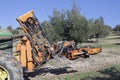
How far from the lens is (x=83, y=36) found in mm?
33188

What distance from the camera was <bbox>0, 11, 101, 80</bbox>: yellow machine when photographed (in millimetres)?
11070

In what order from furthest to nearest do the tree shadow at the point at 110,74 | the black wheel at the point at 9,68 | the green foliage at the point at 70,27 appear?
1. the green foliage at the point at 70,27
2. the tree shadow at the point at 110,74
3. the black wheel at the point at 9,68

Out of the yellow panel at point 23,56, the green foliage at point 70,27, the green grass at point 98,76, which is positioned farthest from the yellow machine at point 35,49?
the green foliage at point 70,27

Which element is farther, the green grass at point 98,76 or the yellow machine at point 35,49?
the green grass at point 98,76

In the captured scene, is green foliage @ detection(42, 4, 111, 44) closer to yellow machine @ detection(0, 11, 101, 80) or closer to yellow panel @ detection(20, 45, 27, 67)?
yellow machine @ detection(0, 11, 101, 80)

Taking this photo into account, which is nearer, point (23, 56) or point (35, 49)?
point (23, 56)

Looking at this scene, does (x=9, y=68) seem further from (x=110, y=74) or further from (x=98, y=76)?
Answer: (x=110, y=74)

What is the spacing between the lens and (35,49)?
11.9 meters

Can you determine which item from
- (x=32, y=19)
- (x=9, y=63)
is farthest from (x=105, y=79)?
(x=9, y=63)

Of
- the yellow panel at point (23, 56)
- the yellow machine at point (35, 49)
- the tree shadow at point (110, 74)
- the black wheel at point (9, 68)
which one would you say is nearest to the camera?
the black wheel at point (9, 68)

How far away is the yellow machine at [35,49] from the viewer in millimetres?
11070

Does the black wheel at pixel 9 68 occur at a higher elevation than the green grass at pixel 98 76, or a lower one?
higher

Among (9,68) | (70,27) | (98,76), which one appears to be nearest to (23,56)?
(9,68)

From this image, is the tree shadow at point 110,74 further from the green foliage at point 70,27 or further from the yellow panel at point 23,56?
the green foliage at point 70,27
